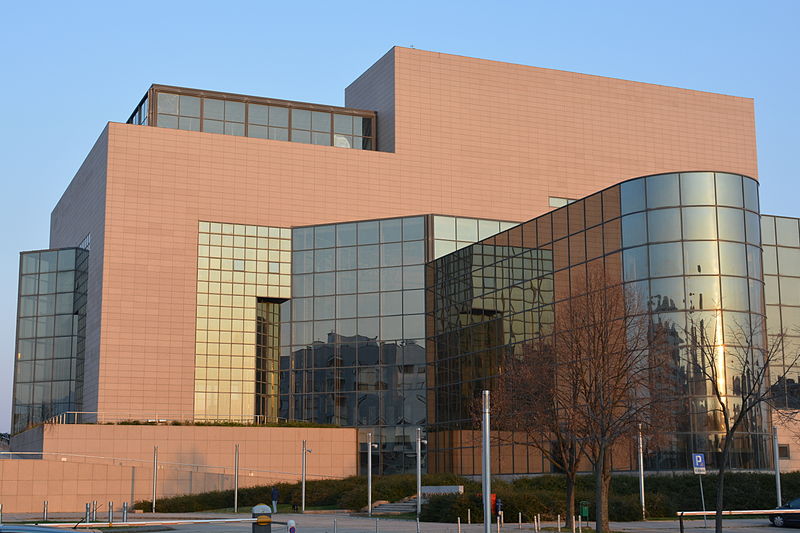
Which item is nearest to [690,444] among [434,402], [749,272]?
[749,272]

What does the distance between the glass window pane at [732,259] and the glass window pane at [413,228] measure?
80.0 ft

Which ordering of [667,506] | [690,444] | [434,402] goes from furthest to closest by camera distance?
[434,402]
[690,444]
[667,506]

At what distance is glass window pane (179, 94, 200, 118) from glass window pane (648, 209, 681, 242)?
37691 millimetres

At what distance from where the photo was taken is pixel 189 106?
75.0 metres

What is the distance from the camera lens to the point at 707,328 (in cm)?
4778

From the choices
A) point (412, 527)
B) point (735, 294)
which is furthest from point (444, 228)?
point (412, 527)

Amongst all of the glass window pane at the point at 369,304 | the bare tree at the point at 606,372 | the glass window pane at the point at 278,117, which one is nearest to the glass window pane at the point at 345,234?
the glass window pane at the point at 369,304

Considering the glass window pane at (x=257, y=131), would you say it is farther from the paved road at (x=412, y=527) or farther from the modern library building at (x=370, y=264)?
the paved road at (x=412, y=527)

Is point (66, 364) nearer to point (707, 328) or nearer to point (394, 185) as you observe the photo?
point (394, 185)

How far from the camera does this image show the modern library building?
164 feet

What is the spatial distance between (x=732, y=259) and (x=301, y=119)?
3797 centimetres

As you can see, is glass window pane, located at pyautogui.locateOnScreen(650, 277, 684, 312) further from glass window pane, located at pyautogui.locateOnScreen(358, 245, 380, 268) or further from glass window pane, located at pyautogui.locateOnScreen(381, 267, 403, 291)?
glass window pane, located at pyautogui.locateOnScreen(358, 245, 380, 268)

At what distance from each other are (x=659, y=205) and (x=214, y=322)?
111 ft

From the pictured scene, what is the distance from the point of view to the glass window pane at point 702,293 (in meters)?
48.1
